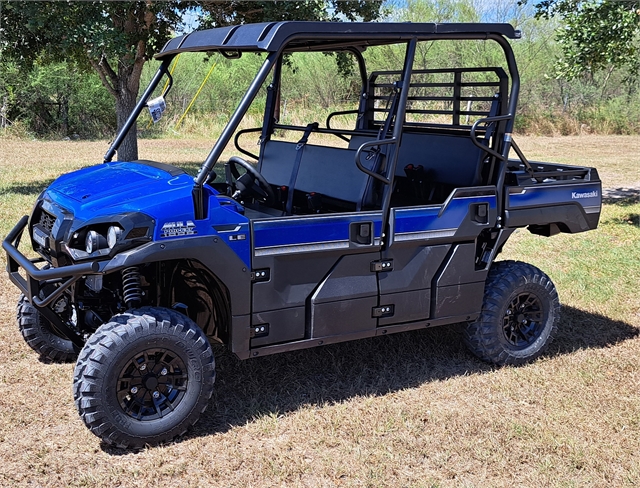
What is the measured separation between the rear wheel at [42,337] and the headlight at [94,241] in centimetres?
124

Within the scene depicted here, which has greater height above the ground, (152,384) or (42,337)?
(152,384)

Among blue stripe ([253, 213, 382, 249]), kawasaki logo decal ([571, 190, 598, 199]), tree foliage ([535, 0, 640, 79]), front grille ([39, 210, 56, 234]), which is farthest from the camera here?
tree foliage ([535, 0, 640, 79])

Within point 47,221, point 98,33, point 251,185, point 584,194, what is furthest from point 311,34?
point 98,33

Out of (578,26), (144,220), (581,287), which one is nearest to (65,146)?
(578,26)

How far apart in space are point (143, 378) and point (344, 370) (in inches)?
59.2

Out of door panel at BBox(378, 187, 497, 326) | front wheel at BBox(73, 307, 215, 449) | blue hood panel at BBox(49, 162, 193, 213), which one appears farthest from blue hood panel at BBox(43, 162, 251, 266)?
door panel at BBox(378, 187, 497, 326)

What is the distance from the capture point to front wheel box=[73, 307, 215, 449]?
355 centimetres

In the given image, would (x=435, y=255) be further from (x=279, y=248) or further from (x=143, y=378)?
(x=143, y=378)

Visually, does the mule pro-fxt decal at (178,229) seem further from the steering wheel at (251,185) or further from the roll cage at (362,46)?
the steering wheel at (251,185)

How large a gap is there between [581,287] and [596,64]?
4.46 meters

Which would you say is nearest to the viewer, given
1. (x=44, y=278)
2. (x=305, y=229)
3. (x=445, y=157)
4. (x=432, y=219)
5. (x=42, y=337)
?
(x=44, y=278)

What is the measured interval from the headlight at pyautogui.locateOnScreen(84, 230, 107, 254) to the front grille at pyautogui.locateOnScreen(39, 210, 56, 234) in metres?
0.43

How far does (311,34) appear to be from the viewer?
12.5ft

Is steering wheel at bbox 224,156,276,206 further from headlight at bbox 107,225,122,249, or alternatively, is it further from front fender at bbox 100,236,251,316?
headlight at bbox 107,225,122,249
